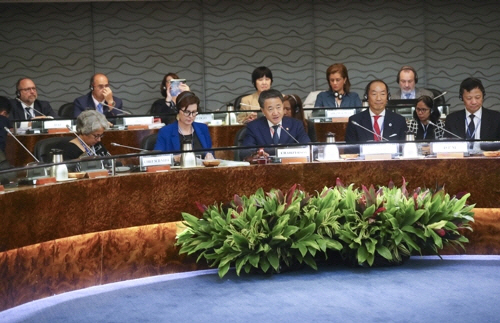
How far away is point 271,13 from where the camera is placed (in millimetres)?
10383

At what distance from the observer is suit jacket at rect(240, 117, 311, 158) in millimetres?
5760

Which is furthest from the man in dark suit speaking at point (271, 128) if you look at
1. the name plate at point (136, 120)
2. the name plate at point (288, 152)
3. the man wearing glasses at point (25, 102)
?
the man wearing glasses at point (25, 102)

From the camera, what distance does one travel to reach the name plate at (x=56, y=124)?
23.2 ft

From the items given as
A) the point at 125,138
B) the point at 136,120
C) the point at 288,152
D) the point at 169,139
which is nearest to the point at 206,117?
the point at 136,120

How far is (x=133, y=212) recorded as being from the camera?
480cm

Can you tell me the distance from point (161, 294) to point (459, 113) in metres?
2.65

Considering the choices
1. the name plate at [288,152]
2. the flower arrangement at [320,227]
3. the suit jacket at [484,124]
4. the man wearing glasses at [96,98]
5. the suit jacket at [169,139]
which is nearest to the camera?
the flower arrangement at [320,227]

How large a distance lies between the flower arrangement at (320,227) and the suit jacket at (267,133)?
846mm

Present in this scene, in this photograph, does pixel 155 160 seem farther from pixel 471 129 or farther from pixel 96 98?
pixel 96 98

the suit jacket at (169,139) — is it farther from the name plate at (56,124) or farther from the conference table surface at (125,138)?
the name plate at (56,124)

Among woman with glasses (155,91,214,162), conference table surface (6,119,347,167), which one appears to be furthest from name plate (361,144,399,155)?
conference table surface (6,119,347,167)

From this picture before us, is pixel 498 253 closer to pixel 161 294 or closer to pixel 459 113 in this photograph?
pixel 459 113

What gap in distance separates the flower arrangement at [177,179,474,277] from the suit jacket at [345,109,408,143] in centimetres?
105

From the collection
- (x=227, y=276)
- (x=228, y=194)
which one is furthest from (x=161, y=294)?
(x=228, y=194)
